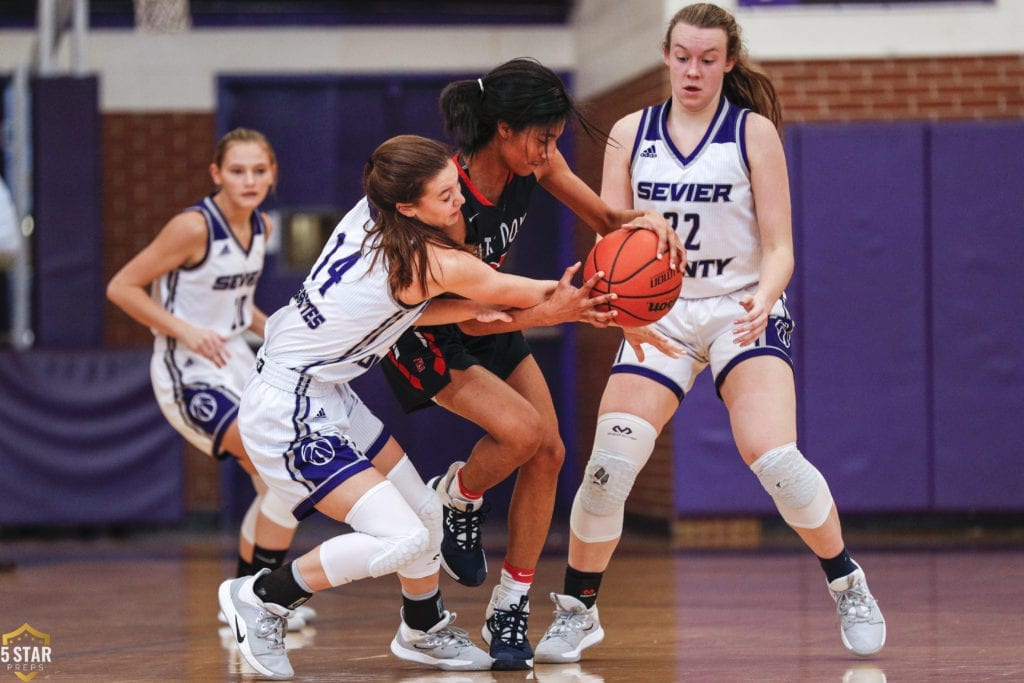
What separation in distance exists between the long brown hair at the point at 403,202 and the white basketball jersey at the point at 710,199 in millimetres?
781

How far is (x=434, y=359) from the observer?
13.4 feet

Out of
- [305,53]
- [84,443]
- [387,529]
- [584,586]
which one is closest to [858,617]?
[584,586]

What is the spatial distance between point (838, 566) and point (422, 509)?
3.95ft

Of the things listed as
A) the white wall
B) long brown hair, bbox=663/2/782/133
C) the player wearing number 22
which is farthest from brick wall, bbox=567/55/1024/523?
the player wearing number 22

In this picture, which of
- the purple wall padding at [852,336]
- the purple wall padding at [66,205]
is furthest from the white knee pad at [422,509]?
the purple wall padding at [66,205]

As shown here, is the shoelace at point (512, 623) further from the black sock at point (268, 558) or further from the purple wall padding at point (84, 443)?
the purple wall padding at point (84, 443)

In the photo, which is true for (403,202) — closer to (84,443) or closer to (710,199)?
(710,199)

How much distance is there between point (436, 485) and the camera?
4398 mm

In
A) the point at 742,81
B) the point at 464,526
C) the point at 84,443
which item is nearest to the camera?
the point at 464,526

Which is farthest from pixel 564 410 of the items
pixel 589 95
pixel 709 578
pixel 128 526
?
pixel 709 578

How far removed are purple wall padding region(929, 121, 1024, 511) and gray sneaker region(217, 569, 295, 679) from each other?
5.23m

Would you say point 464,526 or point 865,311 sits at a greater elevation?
point 865,311

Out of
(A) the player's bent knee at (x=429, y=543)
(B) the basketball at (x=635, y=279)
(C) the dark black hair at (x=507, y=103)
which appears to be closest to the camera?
(B) the basketball at (x=635, y=279)

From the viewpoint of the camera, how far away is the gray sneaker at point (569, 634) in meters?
4.09
